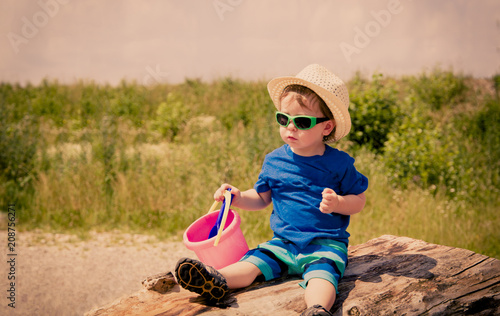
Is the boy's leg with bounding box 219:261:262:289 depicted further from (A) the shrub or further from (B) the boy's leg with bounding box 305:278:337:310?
(A) the shrub

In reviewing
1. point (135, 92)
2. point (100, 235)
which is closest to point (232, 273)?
point (100, 235)

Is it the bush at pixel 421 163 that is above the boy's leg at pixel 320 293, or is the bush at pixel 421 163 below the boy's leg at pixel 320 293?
above

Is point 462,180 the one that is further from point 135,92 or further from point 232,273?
point 135,92

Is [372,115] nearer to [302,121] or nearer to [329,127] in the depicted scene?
[329,127]

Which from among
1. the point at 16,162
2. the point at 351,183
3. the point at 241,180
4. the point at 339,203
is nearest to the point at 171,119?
the point at 16,162

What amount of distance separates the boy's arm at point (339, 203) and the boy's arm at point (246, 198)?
1.68ft

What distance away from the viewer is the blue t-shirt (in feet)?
8.49

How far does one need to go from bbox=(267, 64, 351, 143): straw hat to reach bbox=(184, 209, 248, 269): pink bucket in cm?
85

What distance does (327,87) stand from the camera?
2475 millimetres

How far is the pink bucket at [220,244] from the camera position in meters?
2.49

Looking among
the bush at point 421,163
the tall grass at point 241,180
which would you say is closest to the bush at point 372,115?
the tall grass at point 241,180

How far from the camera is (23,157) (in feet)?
21.2

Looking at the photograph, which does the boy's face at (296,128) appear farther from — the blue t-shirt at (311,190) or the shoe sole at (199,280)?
the shoe sole at (199,280)

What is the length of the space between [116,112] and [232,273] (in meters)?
11.0
